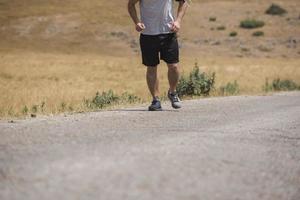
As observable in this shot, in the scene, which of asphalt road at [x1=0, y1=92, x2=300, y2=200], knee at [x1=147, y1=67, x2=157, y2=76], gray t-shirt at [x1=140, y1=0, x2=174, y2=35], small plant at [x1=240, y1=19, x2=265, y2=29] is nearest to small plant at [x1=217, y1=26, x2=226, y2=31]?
small plant at [x1=240, y1=19, x2=265, y2=29]

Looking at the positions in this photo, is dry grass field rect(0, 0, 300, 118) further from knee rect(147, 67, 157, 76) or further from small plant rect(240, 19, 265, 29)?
knee rect(147, 67, 157, 76)

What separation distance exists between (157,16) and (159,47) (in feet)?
1.39

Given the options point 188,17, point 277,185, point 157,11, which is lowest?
point 277,185

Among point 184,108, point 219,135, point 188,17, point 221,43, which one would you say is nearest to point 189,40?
point 221,43

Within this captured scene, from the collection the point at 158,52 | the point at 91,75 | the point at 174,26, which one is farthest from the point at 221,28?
the point at 174,26

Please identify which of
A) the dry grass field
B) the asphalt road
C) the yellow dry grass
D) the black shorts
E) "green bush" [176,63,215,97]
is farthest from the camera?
the dry grass field

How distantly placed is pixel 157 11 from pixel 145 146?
3.68 metres

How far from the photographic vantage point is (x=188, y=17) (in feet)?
181

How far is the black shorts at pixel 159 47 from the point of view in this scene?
8633 millimetres

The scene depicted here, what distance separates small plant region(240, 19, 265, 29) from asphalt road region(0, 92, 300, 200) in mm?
44890

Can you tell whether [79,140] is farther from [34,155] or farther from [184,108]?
[184,108]

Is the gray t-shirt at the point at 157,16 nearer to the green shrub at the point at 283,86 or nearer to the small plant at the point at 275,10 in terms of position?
the green shrub at the point at 283,86

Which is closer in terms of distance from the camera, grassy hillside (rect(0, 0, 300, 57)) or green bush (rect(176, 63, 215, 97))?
green bush (rect(176, 63, 215, 97))

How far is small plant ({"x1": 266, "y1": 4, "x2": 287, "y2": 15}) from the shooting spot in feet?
185
